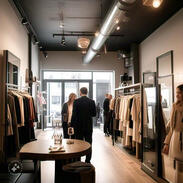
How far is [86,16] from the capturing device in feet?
20.4

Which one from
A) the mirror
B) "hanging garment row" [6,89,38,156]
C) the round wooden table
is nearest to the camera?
the round wooden table

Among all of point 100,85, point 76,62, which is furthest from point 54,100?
point 100,85

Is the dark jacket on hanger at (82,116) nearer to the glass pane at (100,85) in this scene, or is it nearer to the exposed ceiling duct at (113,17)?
the exposed ceiling duct at (113,17)

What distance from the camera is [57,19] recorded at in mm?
6457

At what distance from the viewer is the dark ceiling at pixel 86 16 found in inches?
212

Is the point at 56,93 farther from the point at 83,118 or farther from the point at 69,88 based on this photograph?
the point at 83,118

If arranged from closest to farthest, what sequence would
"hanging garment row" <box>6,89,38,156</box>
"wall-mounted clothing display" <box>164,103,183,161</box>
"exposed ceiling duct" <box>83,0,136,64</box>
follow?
"wall-mounted clothing display" <box>164,103,183,161</box> → "exposed ceiling duct" <box>83,0,136,64</box> → "hanging garment row" <box>6,89,38,156</box>

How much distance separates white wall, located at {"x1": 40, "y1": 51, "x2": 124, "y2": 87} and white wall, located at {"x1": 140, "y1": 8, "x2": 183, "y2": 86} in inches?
75.3

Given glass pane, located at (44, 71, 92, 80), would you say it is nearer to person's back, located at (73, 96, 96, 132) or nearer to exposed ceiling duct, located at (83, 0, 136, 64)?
exposed ceiling duct, located at (83, 0, 136, 64)

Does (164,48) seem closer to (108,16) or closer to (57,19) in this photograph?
(108,16)

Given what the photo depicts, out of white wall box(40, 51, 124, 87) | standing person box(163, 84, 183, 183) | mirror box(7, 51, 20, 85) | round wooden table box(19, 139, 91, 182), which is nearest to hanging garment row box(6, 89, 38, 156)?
mirror box(7, 51, 20, 85)

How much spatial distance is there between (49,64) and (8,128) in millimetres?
6434

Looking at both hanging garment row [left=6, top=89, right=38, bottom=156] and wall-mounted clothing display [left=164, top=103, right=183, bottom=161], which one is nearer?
wall-mounted clothing display [left=164, top=103, right=183, bottom=161]

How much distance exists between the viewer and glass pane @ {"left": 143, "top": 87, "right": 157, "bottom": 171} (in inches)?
167
